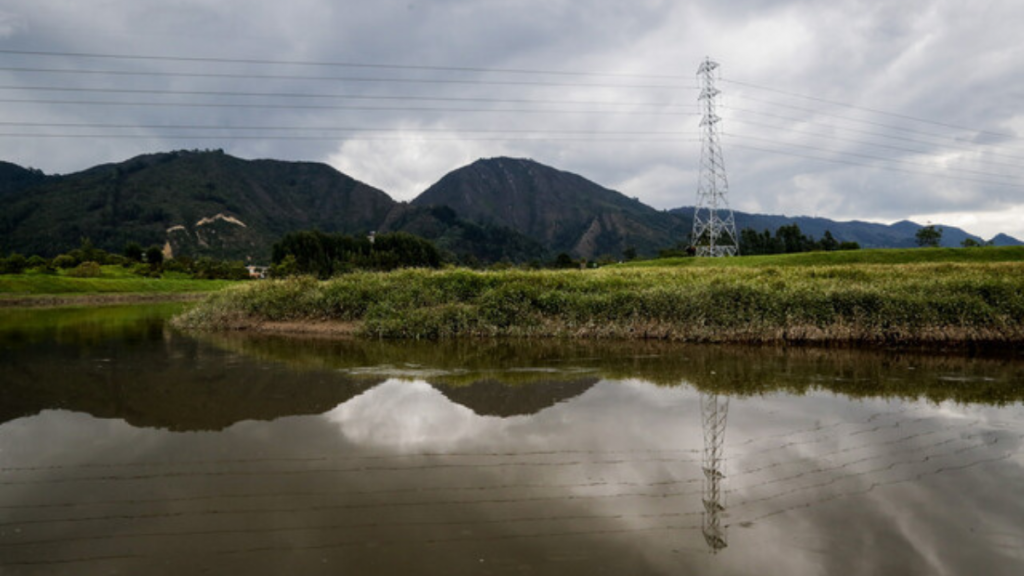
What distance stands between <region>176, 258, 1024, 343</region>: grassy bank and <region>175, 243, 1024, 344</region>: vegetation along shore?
0.04 metres

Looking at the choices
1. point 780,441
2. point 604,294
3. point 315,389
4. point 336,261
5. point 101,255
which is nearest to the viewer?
point 780,441

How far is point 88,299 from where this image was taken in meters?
51.2

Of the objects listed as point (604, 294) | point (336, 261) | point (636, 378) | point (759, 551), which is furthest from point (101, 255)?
point (759, 551)

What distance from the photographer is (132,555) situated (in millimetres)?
4863

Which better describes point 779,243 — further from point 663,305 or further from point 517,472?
point 517,472

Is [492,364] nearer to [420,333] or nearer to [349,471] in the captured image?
[420,333]

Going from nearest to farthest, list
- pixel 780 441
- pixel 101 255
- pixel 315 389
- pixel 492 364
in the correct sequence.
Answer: pixel 780 441
pixel 315 389
pixel 492 364
pixel 101 255

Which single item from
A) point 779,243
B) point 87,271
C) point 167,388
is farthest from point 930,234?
point 87,271

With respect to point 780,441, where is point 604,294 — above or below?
above

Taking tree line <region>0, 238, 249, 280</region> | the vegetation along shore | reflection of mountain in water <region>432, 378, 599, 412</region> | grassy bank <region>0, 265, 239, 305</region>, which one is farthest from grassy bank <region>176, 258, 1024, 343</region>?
tree line <region>0, 238, 249, 280</region>

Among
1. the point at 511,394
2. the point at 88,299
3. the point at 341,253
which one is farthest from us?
the point at 341,253

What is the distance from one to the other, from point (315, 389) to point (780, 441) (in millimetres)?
9229

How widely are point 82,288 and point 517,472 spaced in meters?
64.2

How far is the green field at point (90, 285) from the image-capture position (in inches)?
1937
